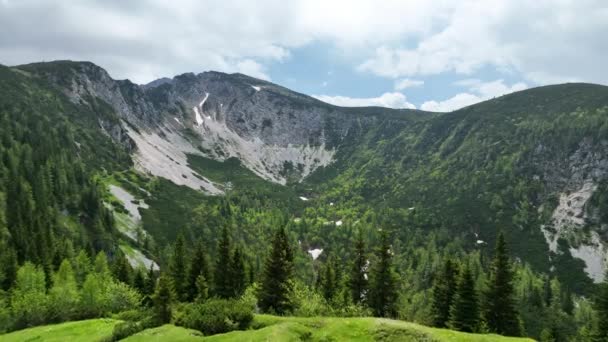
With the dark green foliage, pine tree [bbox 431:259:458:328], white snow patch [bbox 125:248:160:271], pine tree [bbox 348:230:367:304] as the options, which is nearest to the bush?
the dark green foliage

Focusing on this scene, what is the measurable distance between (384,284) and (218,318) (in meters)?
34.1

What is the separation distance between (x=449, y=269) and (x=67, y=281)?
241 feet

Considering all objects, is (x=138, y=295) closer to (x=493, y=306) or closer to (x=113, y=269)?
(x=113, y=269)

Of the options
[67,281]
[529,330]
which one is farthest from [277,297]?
[529,330]

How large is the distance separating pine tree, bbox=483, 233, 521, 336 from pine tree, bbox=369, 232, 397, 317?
12337 mm

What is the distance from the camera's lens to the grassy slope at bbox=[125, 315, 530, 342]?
31.2m

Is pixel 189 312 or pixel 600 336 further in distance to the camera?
pixel 600 336

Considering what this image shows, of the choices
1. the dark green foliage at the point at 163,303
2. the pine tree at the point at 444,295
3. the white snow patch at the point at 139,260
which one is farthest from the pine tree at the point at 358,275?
the white snow patch at the point at 139,260

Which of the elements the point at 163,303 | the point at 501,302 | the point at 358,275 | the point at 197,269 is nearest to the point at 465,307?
the point at 501,302

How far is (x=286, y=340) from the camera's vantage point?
30828 mm

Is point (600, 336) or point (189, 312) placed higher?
point (189, 312)

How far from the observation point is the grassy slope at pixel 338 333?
3119cm

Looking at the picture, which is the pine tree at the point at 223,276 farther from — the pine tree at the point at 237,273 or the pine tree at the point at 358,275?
the pine tree at the point at 358,275

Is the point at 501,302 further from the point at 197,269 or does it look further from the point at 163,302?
the point at 197,269
